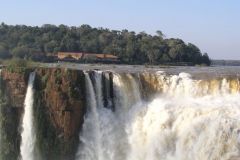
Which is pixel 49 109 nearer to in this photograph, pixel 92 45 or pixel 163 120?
pixel 163 120

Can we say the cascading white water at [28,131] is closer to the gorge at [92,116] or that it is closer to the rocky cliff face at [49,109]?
the gorge at [92,116]

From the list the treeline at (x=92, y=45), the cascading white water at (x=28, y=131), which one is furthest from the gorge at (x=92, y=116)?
the treeline at (x=92, y=45)

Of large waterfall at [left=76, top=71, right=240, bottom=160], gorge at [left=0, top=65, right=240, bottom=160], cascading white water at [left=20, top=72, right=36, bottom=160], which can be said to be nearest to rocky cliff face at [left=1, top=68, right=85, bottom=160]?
gorge at [left=0, top=65, right=240, bottom=160]

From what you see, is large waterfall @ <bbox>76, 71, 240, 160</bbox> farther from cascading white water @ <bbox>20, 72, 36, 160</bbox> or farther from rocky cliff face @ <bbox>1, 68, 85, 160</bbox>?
cascading white water @ <bbox>20, 72, 36, 160</bbox>

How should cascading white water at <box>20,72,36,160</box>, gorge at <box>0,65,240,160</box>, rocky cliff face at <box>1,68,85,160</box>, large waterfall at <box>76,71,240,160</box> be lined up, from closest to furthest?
large waterfall at <box>76,71,240,160</box>
gorge at <box>0,65,240,160</box>
rocky cliff face at <box>1,68,85,160</box>
cascading white water at <box>20,72,36,160</box>

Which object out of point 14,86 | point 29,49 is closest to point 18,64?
point 14,86

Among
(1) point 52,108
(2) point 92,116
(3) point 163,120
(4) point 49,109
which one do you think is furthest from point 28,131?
(3) point 163,120
